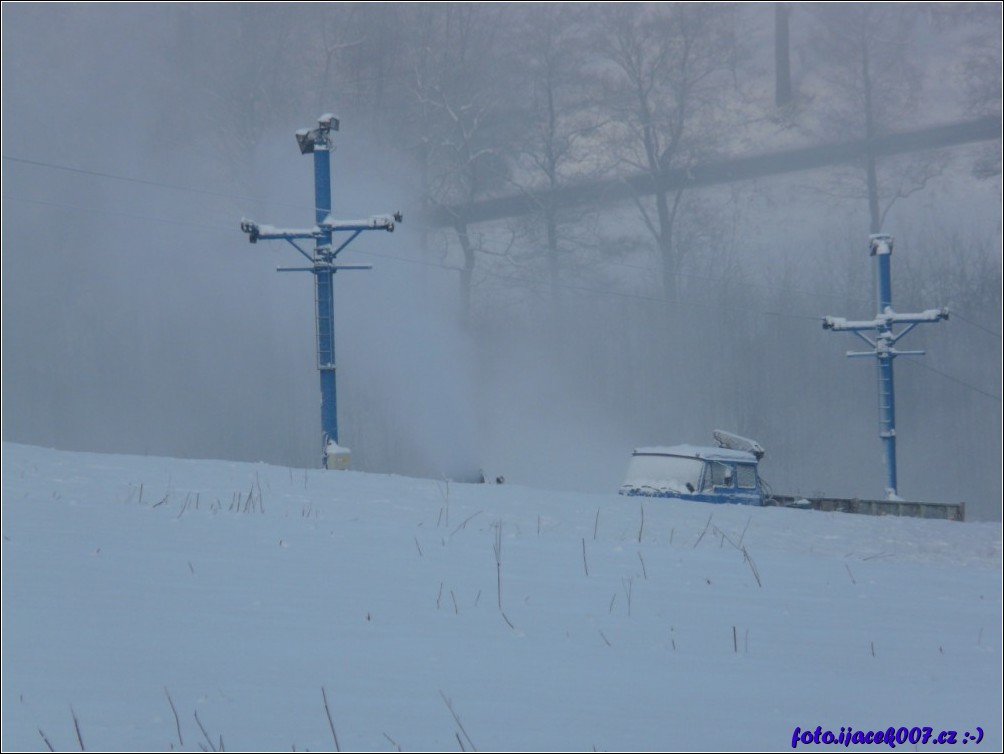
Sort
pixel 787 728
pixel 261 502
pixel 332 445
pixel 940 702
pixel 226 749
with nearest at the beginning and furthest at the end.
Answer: pixel 226 749 < pixel 787 728 < pixel 940 702 < pixel 261 502 < pixel 332 445

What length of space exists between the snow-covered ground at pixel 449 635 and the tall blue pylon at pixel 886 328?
17101mm

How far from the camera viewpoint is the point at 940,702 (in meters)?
5.62

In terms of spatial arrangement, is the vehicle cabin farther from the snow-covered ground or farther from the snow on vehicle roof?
the snow-covered ground

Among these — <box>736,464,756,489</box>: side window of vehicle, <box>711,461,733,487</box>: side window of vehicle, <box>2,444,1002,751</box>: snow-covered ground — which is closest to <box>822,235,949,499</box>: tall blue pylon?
<box>736,464,756,489</box>: side window of vehicle

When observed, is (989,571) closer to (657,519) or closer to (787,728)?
(657,519)

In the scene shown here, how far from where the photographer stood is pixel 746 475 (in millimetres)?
19984

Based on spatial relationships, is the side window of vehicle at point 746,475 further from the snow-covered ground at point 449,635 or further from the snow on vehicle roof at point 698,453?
the snow-covered ground at point 449,635

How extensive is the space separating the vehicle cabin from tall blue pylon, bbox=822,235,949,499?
327 inches

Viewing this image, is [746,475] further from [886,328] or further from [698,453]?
[886,328]

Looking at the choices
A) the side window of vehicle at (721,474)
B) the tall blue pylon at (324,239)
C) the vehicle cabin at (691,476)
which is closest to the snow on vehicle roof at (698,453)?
the vehicle cabin at (691,476)

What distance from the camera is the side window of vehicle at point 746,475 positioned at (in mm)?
19750

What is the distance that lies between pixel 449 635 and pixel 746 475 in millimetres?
14623

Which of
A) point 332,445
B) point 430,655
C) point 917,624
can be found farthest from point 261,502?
point 332,445

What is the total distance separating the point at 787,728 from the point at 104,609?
3.66 metres
